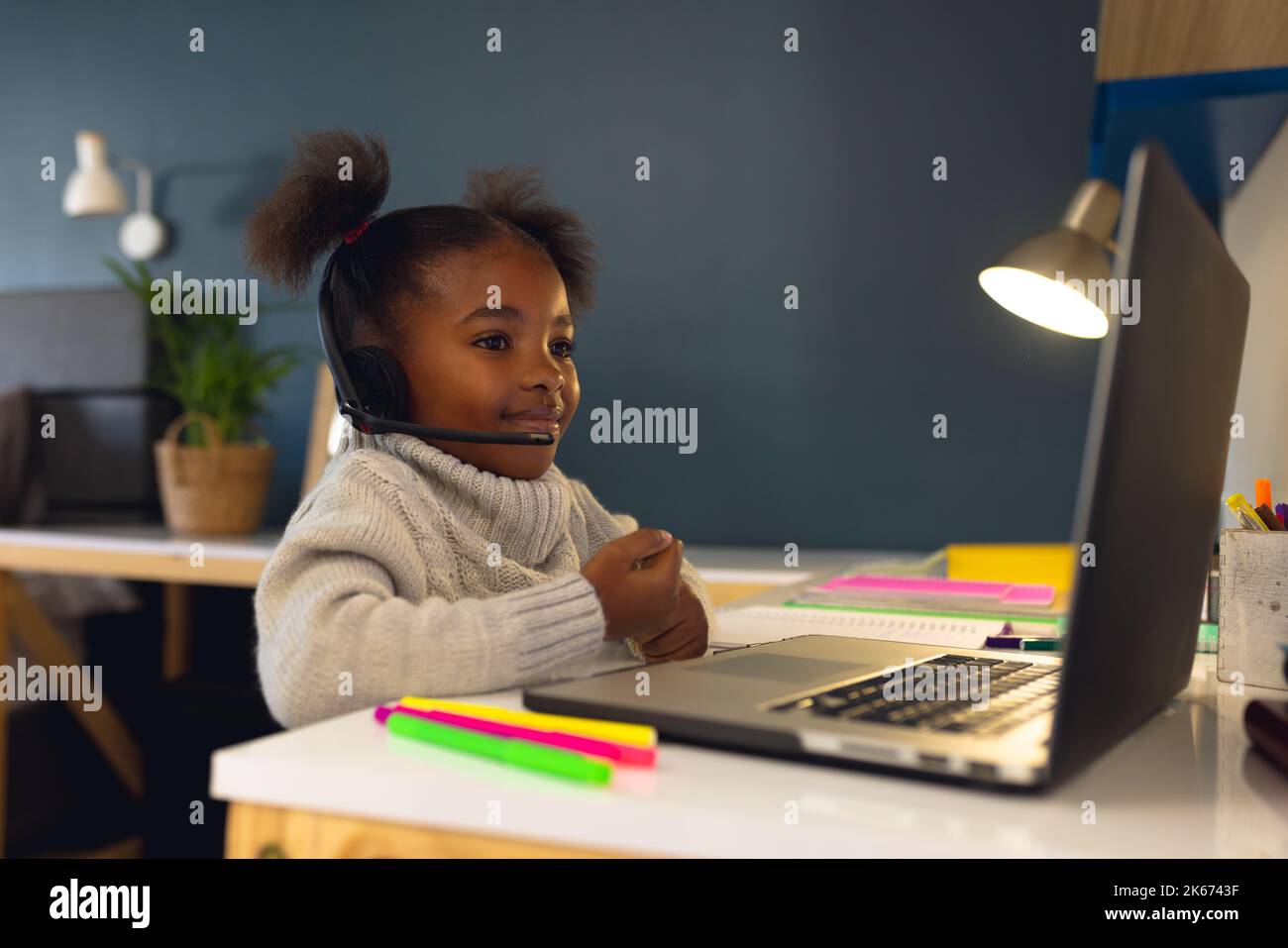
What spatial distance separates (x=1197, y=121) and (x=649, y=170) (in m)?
1.18

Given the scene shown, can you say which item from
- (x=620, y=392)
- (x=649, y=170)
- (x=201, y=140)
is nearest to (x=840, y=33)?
(x=649, y=170)

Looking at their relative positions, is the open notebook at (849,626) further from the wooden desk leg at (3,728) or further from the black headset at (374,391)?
the wooden desk leg at (3,728)

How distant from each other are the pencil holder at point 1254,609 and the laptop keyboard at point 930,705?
0.18 meters

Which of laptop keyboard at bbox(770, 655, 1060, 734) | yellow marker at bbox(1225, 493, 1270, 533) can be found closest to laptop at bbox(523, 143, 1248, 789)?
laptop keyboard at bbox(770, 655, 1060, 734)

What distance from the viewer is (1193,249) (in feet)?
1.51

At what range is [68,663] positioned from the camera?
6.86 feet

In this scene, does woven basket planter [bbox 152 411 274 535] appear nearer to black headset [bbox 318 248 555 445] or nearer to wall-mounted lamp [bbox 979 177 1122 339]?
black headset [bbox 318 248 555 445]

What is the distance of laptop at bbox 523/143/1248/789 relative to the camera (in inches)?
15.0

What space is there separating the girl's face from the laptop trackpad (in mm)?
340

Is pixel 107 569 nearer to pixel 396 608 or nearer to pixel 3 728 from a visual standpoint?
pixel 3 728

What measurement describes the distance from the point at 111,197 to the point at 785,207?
5.45 feet

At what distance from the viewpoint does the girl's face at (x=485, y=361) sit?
34.6 inches

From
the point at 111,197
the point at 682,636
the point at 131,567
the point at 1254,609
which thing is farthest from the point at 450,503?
the point at 111,197
